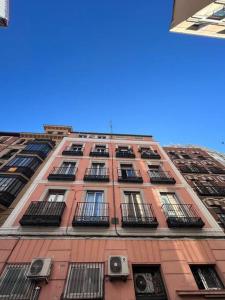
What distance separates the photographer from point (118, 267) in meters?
7.08

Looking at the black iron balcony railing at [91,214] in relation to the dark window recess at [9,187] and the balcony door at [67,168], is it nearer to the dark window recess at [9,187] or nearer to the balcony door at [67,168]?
the balcony door at [67,168]

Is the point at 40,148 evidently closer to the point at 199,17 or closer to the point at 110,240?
the point at 110,240

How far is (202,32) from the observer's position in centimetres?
1761

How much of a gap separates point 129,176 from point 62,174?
481cm

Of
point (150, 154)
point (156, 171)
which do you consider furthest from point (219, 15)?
point (156, 171)

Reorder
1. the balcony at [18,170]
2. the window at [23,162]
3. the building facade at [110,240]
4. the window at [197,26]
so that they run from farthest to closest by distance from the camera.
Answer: the window at [197,26] → the window at [23,162] → the balcony at [18,170] → the building facade at [110,240]

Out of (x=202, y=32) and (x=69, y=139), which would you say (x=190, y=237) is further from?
(x=202, y=32)

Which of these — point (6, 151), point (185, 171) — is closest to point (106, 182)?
point (185, 171)

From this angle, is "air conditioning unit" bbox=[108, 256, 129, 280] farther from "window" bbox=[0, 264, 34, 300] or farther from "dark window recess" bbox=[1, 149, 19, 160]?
"dark window recess" bbox=[1, 149, 19, 160]

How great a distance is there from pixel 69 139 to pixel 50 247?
486 inches

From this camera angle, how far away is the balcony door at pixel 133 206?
404 inches

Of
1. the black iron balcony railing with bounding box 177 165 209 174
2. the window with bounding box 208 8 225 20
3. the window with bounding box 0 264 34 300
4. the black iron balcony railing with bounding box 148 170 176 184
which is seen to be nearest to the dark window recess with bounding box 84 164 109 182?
the black iron balcony railing with bounding box 148 170 176 184

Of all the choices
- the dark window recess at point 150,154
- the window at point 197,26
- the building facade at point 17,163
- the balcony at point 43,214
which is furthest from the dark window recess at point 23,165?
the window at point 197,26

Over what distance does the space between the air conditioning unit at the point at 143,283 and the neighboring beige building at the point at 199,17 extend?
18.1 metres
